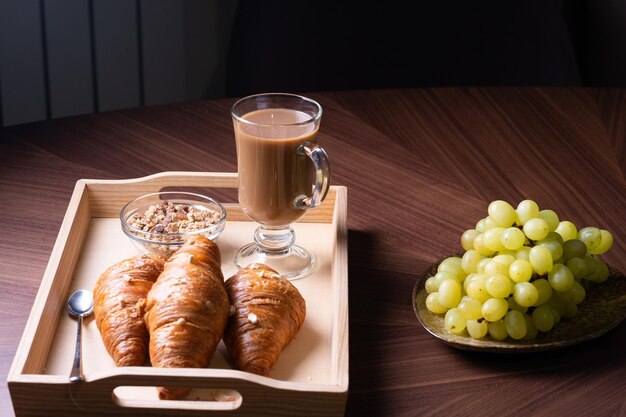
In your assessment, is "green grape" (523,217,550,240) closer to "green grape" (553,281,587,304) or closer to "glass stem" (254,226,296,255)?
"green grape" (553,281,587,304)

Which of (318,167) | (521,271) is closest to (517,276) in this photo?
(521,271)

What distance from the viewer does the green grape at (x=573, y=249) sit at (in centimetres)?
101

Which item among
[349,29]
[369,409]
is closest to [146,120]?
[349,29]

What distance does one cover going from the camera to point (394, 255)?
1.15 m

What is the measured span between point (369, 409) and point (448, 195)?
1.58 feet

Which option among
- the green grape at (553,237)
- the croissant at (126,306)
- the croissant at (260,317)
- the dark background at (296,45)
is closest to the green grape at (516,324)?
the green grape at (553,237)

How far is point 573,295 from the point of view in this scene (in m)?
0.98

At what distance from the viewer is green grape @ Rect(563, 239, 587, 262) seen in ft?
3.30

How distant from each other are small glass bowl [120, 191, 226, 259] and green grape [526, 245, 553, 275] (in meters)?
0.38

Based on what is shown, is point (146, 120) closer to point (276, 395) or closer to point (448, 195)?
point (448, 195)

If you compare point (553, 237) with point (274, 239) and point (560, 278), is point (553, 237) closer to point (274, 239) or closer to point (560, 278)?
point (560, 278)

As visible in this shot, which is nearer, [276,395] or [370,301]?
[276,395]

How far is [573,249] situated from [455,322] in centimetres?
16

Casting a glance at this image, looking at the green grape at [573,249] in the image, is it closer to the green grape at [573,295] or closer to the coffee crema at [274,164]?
the green grape at [573,295]
